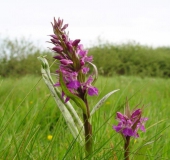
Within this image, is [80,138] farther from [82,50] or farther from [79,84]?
[82,50]

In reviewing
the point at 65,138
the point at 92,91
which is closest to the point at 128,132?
the point at 92,91

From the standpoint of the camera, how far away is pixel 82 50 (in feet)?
3.19

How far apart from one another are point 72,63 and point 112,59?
47.7ft

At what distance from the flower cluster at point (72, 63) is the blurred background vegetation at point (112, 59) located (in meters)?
10.7

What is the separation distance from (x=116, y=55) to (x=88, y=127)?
48.6 feet

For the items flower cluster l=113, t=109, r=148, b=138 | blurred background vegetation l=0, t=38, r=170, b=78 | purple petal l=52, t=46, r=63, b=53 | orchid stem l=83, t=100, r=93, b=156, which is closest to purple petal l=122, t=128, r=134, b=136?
flower cluster l=113, t=109, r=148, b=138

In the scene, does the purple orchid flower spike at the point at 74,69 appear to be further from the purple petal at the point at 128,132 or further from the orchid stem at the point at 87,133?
the purple petal at the point at 128,132

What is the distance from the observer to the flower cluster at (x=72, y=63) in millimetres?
931

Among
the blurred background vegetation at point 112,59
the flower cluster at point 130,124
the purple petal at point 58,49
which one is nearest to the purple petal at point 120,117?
the flower cluster at point 130,124

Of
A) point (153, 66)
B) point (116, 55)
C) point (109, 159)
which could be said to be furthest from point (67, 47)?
point (153, 66)

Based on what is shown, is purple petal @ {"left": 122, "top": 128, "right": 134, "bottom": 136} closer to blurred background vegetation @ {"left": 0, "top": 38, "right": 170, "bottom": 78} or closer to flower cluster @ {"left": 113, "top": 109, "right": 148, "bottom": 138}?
flower cluster @ {"left": 113, "top": 109, "right": 148, "bottom": 138}

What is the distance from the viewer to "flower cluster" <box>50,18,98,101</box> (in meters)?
0.93

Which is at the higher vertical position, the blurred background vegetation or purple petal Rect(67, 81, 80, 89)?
purple petal Rect(67, 81, 80, 89)

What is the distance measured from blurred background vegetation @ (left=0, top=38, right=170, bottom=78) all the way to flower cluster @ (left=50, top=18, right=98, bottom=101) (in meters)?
10.7
